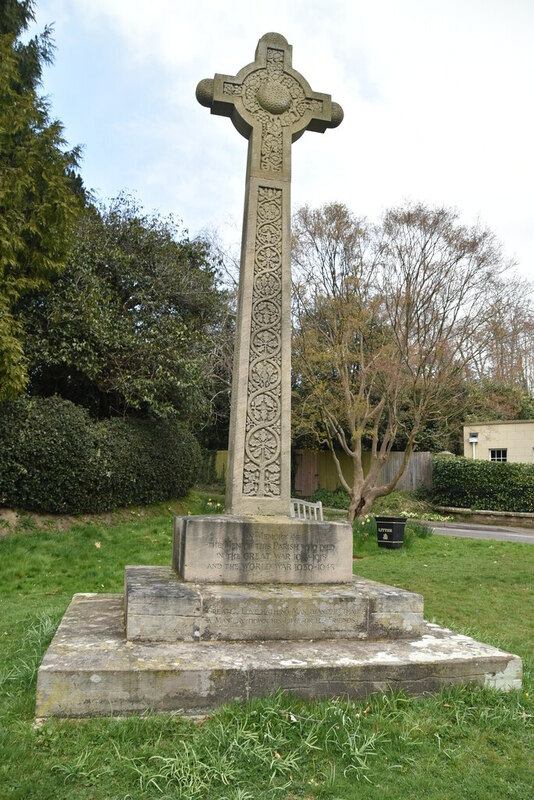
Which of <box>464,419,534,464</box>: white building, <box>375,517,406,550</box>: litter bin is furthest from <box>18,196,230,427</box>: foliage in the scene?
<box>464,419,534,464</box>: white building

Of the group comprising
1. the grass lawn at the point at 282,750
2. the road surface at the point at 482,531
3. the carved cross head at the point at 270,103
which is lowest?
the grass lawn at the point at 282,750

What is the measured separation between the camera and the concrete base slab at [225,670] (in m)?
3.47

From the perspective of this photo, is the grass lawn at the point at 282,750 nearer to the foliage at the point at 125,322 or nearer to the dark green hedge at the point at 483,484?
the foliage at the point at 125,322

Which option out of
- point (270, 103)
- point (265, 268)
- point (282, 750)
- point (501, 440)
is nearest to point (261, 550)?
point (282, 750)

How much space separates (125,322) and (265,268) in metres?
8.55

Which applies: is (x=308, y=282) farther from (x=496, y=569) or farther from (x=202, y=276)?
(x=496, y=569)

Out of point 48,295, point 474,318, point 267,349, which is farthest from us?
point 474,318

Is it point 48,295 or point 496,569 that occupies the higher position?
point 48,295

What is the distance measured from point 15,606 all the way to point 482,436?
21.8m

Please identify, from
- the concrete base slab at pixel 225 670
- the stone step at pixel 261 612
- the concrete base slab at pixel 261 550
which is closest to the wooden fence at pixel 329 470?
the concrete base slab at pixel 261 550

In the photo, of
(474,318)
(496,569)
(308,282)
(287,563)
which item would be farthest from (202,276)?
(287,563)

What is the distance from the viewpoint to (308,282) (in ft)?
55.3

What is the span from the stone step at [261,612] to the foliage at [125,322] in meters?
8.76

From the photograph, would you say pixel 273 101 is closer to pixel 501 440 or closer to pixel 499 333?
pixel 499 333
